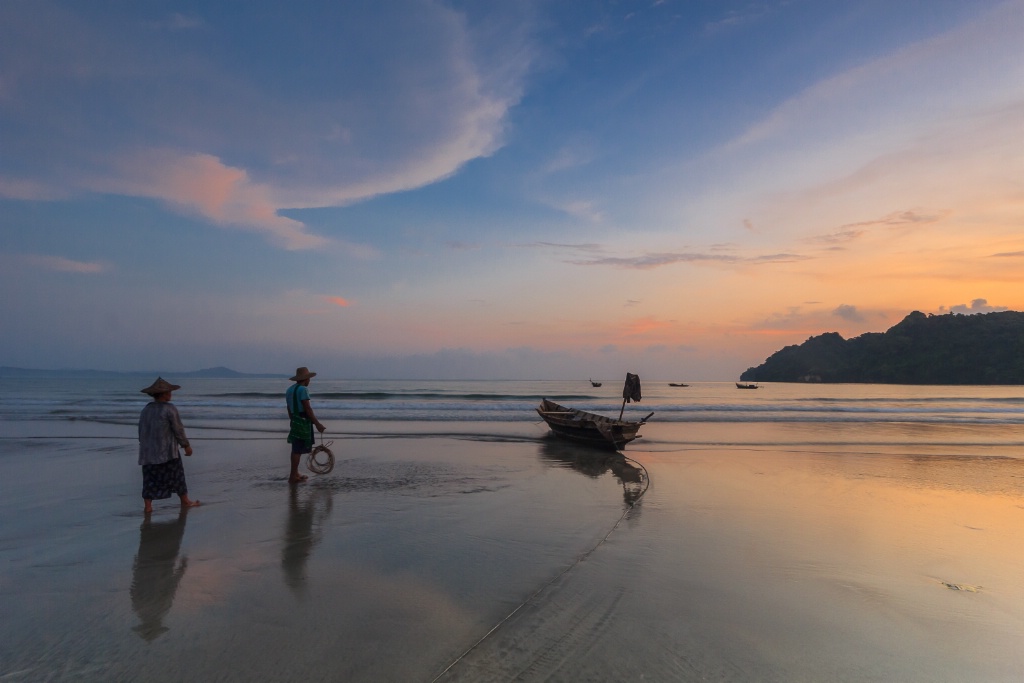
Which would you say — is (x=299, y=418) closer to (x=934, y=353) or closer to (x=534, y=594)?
(x=534, y=594)

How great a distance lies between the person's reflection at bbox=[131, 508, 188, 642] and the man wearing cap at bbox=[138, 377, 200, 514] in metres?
0.50

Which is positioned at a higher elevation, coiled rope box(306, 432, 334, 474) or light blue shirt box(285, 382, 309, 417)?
light blue shirt box(285, 382, 309, 417)

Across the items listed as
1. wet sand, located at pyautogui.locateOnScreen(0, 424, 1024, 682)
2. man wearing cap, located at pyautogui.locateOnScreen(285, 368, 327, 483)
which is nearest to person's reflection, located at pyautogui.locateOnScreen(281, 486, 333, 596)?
wet sand, located at pyautogui.locateOnScreen(0, 424, 1024, 682)

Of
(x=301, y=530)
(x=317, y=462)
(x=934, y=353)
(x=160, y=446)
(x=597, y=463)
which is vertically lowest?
(x=597, y=463)

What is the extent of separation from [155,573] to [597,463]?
975 centimetres

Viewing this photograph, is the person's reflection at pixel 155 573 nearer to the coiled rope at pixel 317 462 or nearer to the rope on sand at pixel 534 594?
the rope on sand at pixel 534 594

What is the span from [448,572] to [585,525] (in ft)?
8.44

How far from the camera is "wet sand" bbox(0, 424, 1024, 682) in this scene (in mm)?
3635

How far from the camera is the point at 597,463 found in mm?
12984

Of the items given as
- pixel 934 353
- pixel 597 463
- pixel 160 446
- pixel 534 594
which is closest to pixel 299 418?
pixel 160 446

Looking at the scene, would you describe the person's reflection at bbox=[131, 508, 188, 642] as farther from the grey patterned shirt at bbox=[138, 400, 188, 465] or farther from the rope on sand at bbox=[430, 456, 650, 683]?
the rope on sand at bbox=[430, 456, 650, 683]

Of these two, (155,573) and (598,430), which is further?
(598,430)

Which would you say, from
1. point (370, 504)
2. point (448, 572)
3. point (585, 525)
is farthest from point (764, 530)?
point (370, 504)

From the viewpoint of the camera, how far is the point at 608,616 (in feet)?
14.1
